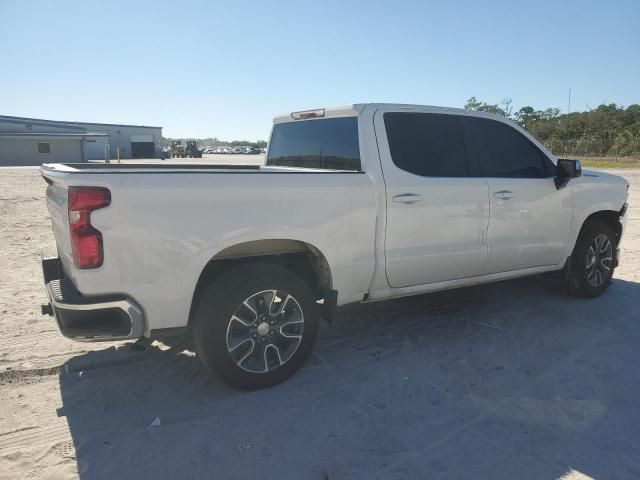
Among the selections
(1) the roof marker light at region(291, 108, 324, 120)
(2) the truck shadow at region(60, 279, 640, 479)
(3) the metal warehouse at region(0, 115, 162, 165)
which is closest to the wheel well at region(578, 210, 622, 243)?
(2) the truck shadow at region(60, 279, 640, 479)

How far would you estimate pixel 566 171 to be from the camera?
15.4 ft

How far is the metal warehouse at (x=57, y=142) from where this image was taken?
144 ft

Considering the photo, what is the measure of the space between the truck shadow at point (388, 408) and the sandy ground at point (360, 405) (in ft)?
0.04

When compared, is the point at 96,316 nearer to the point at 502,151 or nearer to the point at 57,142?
the point at 502,151

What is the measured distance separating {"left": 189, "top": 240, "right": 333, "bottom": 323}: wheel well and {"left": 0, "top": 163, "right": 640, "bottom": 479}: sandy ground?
679 mm

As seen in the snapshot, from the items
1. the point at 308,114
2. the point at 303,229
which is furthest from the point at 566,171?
the point at 303,229

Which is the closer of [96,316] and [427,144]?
[96,316]

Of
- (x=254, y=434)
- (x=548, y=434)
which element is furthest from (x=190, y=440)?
(x=548, y=434)

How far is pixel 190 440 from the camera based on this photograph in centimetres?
288

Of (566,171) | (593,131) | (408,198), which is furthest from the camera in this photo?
(593,131)

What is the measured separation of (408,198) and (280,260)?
111cm

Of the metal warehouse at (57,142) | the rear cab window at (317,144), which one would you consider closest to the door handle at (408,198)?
the rear cab window at (317,144)

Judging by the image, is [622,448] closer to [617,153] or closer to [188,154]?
[617,153]

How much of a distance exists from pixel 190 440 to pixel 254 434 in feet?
1.23
